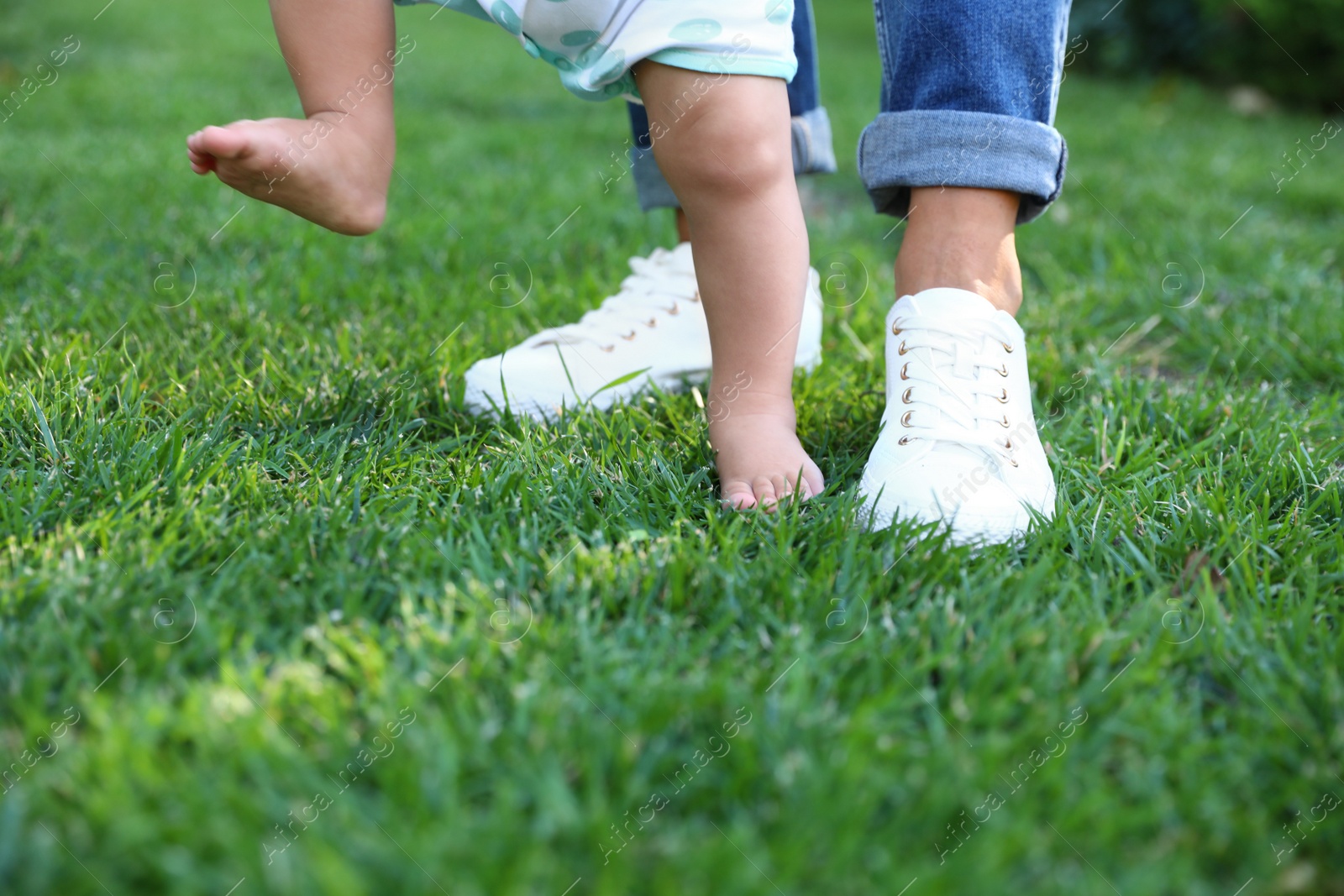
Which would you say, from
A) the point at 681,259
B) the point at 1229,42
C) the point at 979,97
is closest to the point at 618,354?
the point at 681,259

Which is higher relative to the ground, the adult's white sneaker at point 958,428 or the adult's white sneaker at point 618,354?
the adult's white sneaker at point 618,354

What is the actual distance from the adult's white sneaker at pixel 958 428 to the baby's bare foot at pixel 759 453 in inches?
3.2

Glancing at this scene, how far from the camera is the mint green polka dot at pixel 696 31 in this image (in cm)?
106

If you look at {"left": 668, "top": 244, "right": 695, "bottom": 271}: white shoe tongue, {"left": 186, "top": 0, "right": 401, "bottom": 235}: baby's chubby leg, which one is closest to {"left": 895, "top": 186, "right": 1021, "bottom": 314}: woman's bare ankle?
{"left": 668, "top": 244, "right": 695, "bottom": 271}: white shoe tongue

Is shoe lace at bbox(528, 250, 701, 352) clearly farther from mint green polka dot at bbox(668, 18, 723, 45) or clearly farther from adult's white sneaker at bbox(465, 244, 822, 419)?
mint green polka dot at bbox(668, 18, 723, 45)

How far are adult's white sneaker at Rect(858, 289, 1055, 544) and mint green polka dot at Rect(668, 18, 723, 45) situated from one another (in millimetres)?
404

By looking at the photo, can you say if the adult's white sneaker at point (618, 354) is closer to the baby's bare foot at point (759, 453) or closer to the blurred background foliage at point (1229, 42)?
the baby's bare foot at point (759, 453)

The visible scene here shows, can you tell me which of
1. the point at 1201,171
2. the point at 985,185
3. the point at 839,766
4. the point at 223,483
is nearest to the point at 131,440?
the point at 223,483

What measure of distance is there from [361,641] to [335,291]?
1085 millimetres

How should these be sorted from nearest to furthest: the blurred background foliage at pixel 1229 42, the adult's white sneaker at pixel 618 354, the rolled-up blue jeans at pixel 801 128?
the adult's white sneaker at pixel 618 354 < the rolled-up blue jeans at pixel 801 128 < the blurred background foliage at pixel 1229 42

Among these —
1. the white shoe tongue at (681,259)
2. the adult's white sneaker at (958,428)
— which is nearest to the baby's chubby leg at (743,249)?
the adult's white sneaker at (958,428)

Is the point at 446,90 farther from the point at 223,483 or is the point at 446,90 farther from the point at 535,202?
the point at 223,483

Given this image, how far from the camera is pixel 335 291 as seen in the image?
5.78 feet

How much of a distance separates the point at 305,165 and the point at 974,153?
79 centimetres
